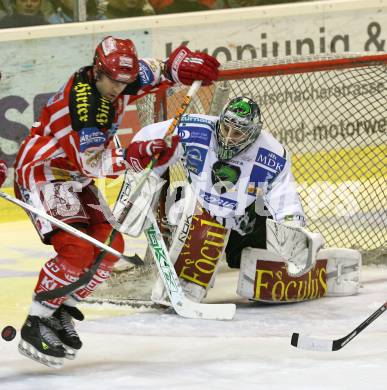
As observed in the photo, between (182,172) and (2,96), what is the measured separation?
6.47ft

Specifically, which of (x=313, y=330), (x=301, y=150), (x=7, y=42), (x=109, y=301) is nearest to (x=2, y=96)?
(x=7, y=42)

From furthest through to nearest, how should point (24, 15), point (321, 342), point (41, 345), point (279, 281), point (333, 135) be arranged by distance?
point (24, 15) < point (333, 135) < point (279, 281) < point (321, 342) < point (41, 345)

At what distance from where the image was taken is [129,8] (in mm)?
6871

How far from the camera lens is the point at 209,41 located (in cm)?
683

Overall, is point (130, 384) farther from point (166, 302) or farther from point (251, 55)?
point (251, 55)

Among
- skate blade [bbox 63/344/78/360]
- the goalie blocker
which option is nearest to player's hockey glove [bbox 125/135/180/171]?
skate blade [bbox 63/344/78/360]

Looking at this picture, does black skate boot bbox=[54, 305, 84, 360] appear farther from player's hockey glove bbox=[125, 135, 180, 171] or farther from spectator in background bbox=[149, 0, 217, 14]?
spectator in background bbox=[149, 0, 217, 14]

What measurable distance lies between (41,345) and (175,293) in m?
0.94

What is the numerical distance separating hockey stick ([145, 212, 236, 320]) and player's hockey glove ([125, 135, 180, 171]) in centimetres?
65

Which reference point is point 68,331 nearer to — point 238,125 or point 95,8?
point 238,125

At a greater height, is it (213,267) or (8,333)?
(8,333)

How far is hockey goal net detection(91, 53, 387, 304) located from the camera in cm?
554

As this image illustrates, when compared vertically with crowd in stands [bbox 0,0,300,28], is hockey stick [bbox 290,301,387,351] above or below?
above

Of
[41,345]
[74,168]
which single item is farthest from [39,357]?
[74,168]
